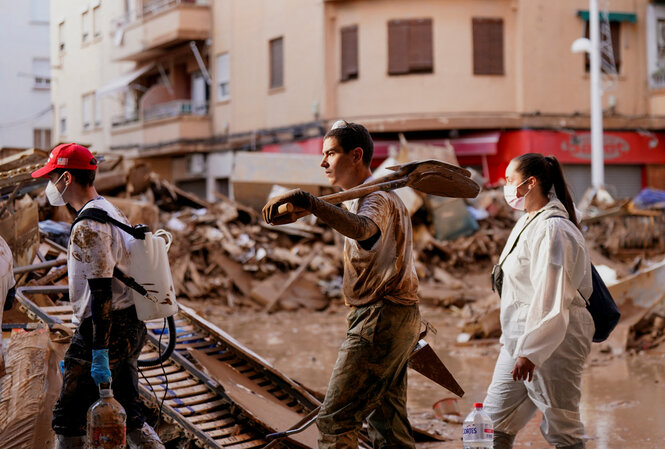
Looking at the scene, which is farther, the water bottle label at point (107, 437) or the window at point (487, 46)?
the window at point (487, 46)

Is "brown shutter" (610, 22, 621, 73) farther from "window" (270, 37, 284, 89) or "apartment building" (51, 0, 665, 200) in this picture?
"window" (270, 37, 284, 89)

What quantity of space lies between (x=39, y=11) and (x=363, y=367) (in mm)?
41018

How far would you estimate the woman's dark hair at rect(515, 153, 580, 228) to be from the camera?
5133 millimetres

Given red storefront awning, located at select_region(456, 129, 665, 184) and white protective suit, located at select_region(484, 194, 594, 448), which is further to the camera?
red storefront awning, located at select_region(456, 129, 665, 184)

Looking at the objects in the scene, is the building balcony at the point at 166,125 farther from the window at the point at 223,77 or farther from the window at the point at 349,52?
the window at the point at 349,52

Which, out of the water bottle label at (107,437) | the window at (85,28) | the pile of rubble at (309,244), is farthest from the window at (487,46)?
the water bottle label at (107,437)

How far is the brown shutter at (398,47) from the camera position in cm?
2633

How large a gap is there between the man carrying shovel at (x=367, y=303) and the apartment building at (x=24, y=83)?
4110cm

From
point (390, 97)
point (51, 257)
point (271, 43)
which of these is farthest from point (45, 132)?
point (51, 257)

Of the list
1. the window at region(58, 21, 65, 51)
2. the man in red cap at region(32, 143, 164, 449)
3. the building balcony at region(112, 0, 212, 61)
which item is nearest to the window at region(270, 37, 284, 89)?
the building balcony at region(112, 0, 212, 61)

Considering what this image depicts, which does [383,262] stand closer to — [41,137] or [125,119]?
[125,119]

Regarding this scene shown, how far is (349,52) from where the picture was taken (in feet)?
88.9

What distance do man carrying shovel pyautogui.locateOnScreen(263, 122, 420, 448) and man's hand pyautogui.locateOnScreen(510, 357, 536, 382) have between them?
0.62 metres

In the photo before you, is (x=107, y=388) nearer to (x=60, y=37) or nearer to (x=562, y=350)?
(x=562, y=350)
